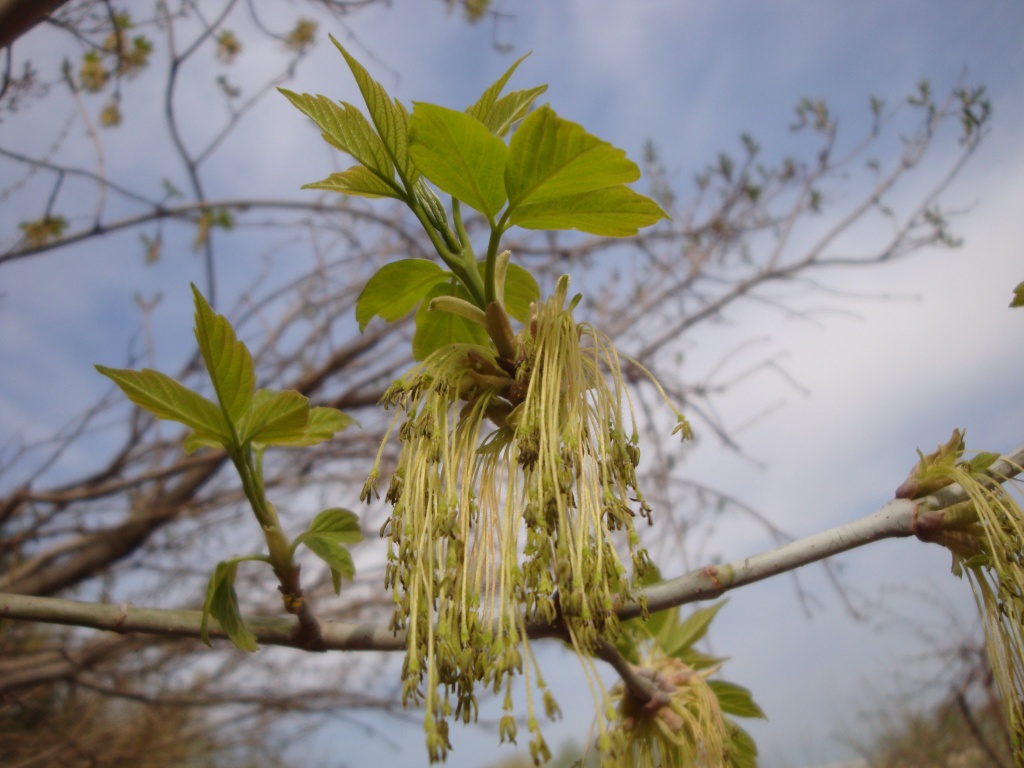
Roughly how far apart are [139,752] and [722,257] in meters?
3.97

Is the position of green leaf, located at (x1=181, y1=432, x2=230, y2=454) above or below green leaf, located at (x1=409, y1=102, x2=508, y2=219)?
below

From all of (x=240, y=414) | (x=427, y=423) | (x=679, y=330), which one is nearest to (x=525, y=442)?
(x=427, y=423)

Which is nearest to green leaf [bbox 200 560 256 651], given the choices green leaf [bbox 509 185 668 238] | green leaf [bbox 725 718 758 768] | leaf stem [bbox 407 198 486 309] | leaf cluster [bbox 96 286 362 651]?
leaf cluster [bbox 96 286 362 651]

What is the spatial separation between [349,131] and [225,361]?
317mm

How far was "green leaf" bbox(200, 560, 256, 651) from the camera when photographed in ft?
2.97

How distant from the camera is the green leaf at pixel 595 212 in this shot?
0.84 m

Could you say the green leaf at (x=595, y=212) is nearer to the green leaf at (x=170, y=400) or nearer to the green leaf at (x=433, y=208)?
the green leaf at (x=433, y=208)

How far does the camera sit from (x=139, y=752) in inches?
130

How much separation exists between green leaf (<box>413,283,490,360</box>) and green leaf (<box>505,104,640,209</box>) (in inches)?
9.4

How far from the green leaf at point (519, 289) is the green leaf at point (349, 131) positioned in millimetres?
236

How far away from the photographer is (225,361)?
884 millimetres

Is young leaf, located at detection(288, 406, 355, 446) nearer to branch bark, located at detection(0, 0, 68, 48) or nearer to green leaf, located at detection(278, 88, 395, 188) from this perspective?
green leaf, located at detection(278, 88, 395, 188)

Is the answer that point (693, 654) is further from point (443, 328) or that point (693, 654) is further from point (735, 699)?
point (443, 328)

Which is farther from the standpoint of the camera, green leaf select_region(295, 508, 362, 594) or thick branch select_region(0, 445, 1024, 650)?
green leaf select_region(295, 508, 362, 594)
